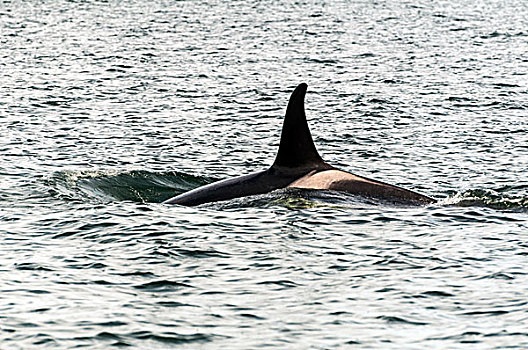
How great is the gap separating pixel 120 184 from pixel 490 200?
763cm

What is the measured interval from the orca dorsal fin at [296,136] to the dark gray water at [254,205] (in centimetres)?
65

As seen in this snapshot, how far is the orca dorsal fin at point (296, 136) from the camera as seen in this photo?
60.4 ft

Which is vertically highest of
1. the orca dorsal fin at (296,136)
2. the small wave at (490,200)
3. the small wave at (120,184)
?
the orca dorsal fin at (296,136)

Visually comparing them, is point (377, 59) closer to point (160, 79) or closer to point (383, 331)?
point (160, 79)

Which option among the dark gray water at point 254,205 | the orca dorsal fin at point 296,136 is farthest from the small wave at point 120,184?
the orca dorsal fin at point 296,136

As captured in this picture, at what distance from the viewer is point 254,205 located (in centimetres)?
1862

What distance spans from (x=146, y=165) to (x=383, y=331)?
12.6 m

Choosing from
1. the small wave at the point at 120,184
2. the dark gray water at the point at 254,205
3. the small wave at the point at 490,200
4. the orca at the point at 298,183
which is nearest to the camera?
the dark gray water at the point at 254,205

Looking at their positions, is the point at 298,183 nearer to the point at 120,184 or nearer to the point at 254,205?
the point at 254,205

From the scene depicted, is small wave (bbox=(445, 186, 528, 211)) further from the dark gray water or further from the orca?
the orca

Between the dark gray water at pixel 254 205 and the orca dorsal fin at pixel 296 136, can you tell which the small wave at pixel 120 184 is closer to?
the dark gray water at pixel 254 205

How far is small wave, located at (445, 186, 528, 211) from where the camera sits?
1942cm

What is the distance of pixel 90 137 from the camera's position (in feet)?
90.9

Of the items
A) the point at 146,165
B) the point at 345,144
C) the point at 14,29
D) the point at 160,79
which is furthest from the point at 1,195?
the point at 14,29
